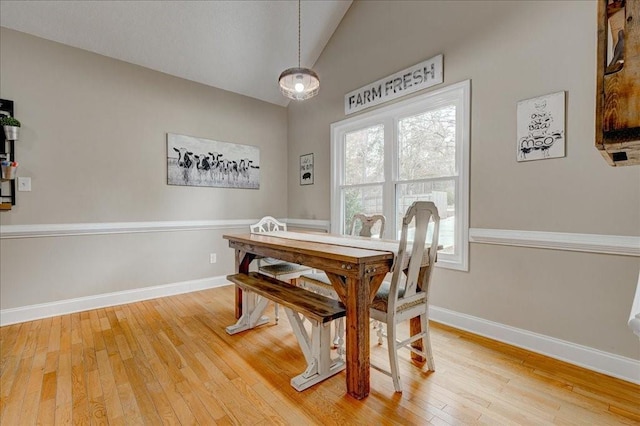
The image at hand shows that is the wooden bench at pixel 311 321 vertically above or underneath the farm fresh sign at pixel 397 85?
underneath

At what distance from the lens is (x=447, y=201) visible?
2666mm

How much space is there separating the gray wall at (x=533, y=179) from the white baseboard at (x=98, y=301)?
2829 millimetres

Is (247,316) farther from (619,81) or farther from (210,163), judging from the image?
(619,81)

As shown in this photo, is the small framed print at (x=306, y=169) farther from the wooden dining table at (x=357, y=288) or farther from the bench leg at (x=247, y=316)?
the wooden dining table at (x=357, y=288)

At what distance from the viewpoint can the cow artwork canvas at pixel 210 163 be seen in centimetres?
354

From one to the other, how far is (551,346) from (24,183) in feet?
14.9

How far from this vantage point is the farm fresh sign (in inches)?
105

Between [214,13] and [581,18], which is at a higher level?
[214,13]

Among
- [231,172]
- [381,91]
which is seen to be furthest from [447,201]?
[231,172]

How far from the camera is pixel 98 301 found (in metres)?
3.06

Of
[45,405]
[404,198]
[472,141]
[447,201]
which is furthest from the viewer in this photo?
[404,198]

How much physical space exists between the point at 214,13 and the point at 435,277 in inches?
137

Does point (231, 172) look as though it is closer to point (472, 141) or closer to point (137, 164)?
point (137, 164)

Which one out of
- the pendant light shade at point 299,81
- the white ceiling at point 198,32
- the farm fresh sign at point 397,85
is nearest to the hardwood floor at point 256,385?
the pendant light shade at point 299,81
